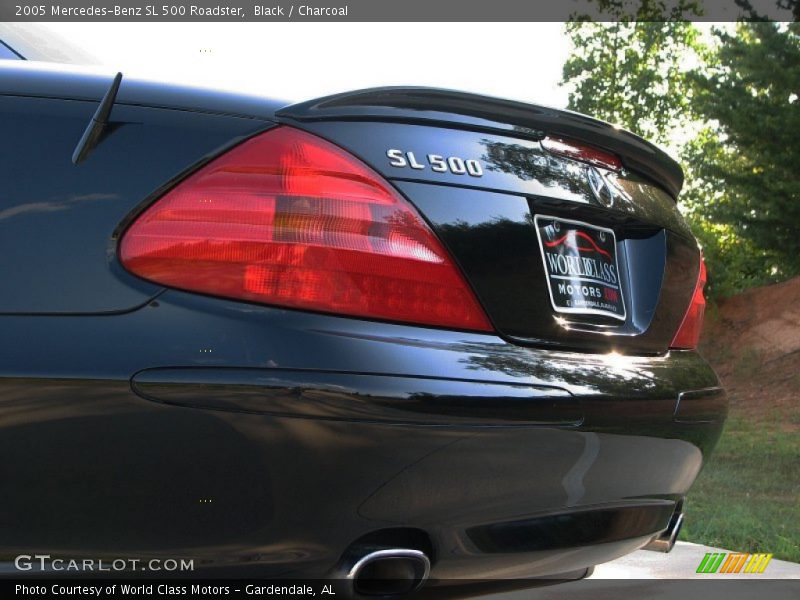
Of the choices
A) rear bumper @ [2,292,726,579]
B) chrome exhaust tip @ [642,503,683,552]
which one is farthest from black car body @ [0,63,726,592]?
chrome exhaust tip @ [642,503,683,552]

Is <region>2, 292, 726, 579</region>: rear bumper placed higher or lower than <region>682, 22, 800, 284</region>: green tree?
lower

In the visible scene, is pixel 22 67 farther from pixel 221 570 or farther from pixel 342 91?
pixel 221 570

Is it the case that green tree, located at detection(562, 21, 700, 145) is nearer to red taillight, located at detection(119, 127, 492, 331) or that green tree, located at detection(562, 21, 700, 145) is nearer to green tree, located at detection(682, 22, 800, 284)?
green tree, located at detection(682, 22, 800, 284)

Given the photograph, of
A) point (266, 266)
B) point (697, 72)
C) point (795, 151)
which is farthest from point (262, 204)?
point (697, 72)

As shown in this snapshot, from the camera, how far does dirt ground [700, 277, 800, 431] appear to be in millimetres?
17422

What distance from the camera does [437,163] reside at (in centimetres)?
205

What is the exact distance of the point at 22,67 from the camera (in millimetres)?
2133

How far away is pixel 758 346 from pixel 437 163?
1949 cm

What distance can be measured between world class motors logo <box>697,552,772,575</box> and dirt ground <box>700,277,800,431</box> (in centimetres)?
1264

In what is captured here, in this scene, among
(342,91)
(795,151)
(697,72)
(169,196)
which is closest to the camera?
(169,196)

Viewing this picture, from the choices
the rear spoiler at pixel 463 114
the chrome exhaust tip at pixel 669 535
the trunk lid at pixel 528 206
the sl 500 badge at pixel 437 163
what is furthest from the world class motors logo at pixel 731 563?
the sl 500 badge at pixel 437 163

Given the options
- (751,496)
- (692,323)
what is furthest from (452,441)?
(751,496)

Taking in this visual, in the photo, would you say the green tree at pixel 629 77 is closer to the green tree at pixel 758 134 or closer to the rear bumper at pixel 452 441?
the green tree at pixel 758 134

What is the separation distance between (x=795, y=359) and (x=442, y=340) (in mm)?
18437
